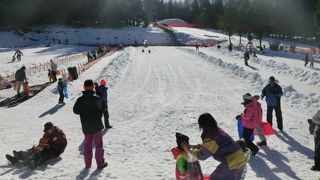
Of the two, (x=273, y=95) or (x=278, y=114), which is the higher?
(x=273, y=95)

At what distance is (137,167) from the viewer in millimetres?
9492

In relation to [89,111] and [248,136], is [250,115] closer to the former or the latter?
[248,136]

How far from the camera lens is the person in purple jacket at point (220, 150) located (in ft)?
18.7

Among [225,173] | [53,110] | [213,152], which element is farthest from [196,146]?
[53,110]

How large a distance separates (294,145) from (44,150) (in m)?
6.49

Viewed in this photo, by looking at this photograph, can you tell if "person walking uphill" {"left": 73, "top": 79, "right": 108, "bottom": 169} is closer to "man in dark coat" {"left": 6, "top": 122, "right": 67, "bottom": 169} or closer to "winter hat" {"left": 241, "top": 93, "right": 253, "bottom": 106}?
"man in dark coat" {"left": 6, "top": 122, "right": 67, "bottom": 169}

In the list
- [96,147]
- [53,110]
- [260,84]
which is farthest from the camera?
[260,84]

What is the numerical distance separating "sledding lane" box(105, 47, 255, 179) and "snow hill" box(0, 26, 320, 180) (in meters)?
0.02

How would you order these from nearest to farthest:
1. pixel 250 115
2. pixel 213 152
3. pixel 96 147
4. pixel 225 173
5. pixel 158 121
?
pixel 213 152 → pixel 225 173 → pixel 96 147 → pixel 250 115 → pixel 158 121

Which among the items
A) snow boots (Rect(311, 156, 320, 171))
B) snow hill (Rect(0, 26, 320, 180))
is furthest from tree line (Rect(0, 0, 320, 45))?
snow boots (Rect(311, 156, 320, 171))

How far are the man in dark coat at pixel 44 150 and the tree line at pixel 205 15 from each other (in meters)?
54.7

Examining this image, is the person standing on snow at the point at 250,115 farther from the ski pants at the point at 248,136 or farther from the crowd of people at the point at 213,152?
the crowd of people at the point at 213,152

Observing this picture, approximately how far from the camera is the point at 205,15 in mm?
125062

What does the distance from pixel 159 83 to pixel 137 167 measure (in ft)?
49.5
